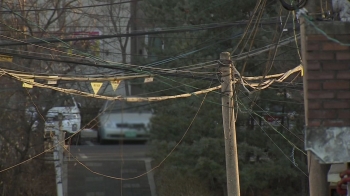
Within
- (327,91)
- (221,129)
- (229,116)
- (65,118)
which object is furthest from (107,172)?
(327,91)

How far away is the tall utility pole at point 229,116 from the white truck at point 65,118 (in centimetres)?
757

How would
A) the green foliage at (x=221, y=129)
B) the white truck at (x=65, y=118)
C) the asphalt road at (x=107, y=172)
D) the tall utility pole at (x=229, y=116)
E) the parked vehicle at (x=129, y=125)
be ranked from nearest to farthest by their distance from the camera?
the tall utility pole at (x=229, y=116)
the white truck at (x=65, y=118)
the green foliage at (x=221, y=129)
the asphalt road at (x=107, y=172)
the parked vehicle at (x=129, y=125)

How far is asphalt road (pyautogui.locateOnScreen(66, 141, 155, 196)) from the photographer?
22.0 metres

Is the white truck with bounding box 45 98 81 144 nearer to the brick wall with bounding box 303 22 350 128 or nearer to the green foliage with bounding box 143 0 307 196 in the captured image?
the green foliage with bounding box 143 0 307 196

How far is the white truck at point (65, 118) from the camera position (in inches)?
746

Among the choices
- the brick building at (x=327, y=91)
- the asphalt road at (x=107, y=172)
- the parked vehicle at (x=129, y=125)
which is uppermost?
the brick building at (x=327, y=91)

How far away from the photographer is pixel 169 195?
816 inches

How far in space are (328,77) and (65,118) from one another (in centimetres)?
1541

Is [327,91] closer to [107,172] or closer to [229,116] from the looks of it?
[229,116]

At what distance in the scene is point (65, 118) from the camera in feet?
66.2

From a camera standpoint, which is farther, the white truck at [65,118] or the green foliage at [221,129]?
the green foliage at [221,129]

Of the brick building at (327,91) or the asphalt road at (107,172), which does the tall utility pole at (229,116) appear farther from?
the asphalt road at (107,172)

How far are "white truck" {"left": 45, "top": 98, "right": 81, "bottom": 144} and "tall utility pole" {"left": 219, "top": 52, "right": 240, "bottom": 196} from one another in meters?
7.57

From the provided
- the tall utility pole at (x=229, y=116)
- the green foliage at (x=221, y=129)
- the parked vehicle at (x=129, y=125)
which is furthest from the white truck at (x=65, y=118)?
the tall utility pole at (x=229, y=116)
